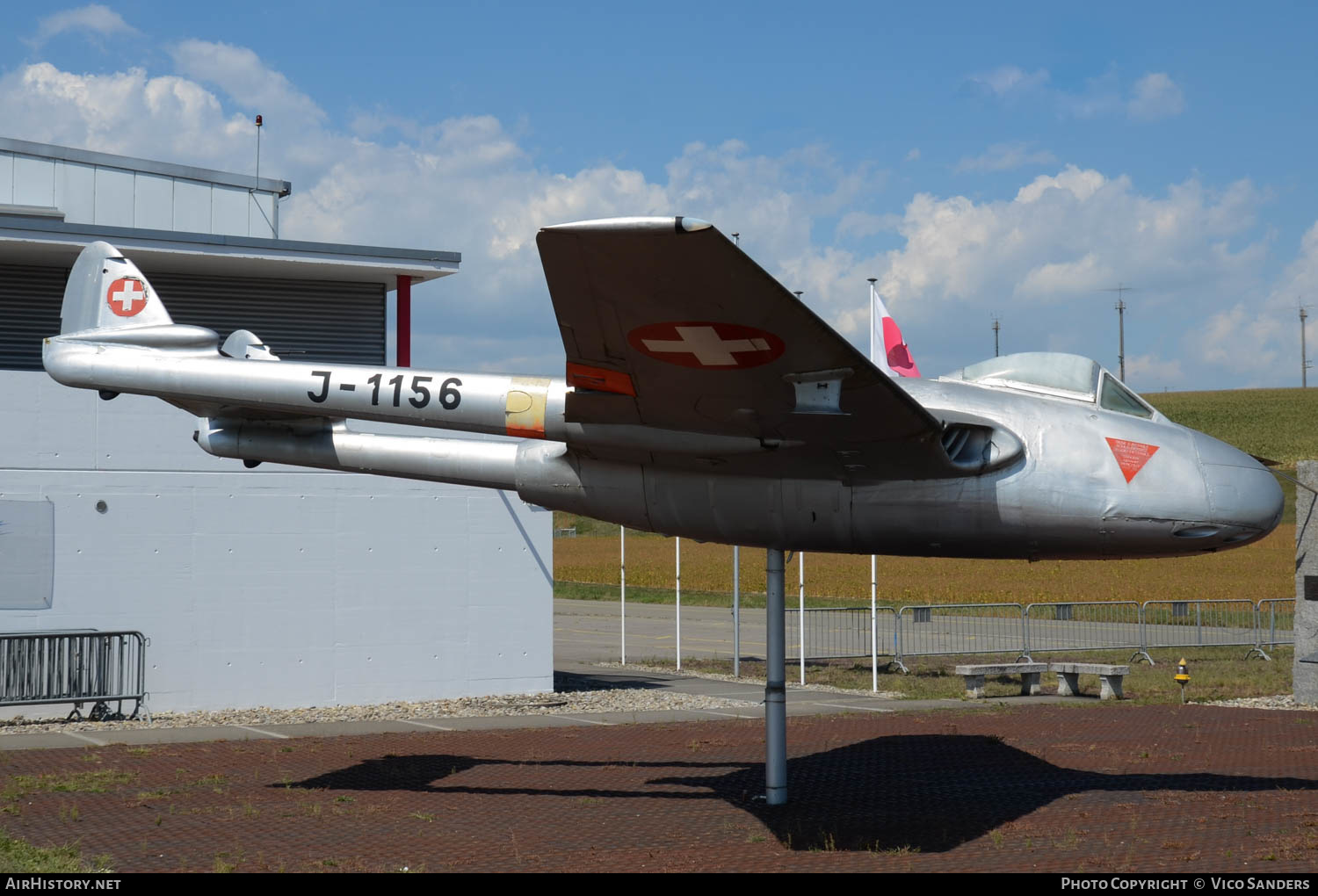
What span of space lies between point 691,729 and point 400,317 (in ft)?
30.3

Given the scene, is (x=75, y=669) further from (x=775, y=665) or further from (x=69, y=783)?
(x=775, y=665)

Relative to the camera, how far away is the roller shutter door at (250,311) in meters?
19.5

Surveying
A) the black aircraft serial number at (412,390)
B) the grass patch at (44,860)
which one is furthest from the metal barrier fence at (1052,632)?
the grass patch at (44,860)

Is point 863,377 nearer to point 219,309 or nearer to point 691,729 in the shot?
point 691,729

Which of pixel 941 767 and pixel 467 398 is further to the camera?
pixel 941 767

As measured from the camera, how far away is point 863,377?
7746 millimetres

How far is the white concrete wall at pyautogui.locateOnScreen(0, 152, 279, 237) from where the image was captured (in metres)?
21.8

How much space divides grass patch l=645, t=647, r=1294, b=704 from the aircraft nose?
34.6ft

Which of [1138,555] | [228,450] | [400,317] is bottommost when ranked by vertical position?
[1138,555]

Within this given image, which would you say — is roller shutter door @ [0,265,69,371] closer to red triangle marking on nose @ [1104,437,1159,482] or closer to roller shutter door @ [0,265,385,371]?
roller shutter door @ [0,265,385,371]

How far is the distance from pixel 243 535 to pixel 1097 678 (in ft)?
49.5

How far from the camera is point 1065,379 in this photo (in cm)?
938

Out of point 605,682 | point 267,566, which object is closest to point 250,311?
point 267,566
